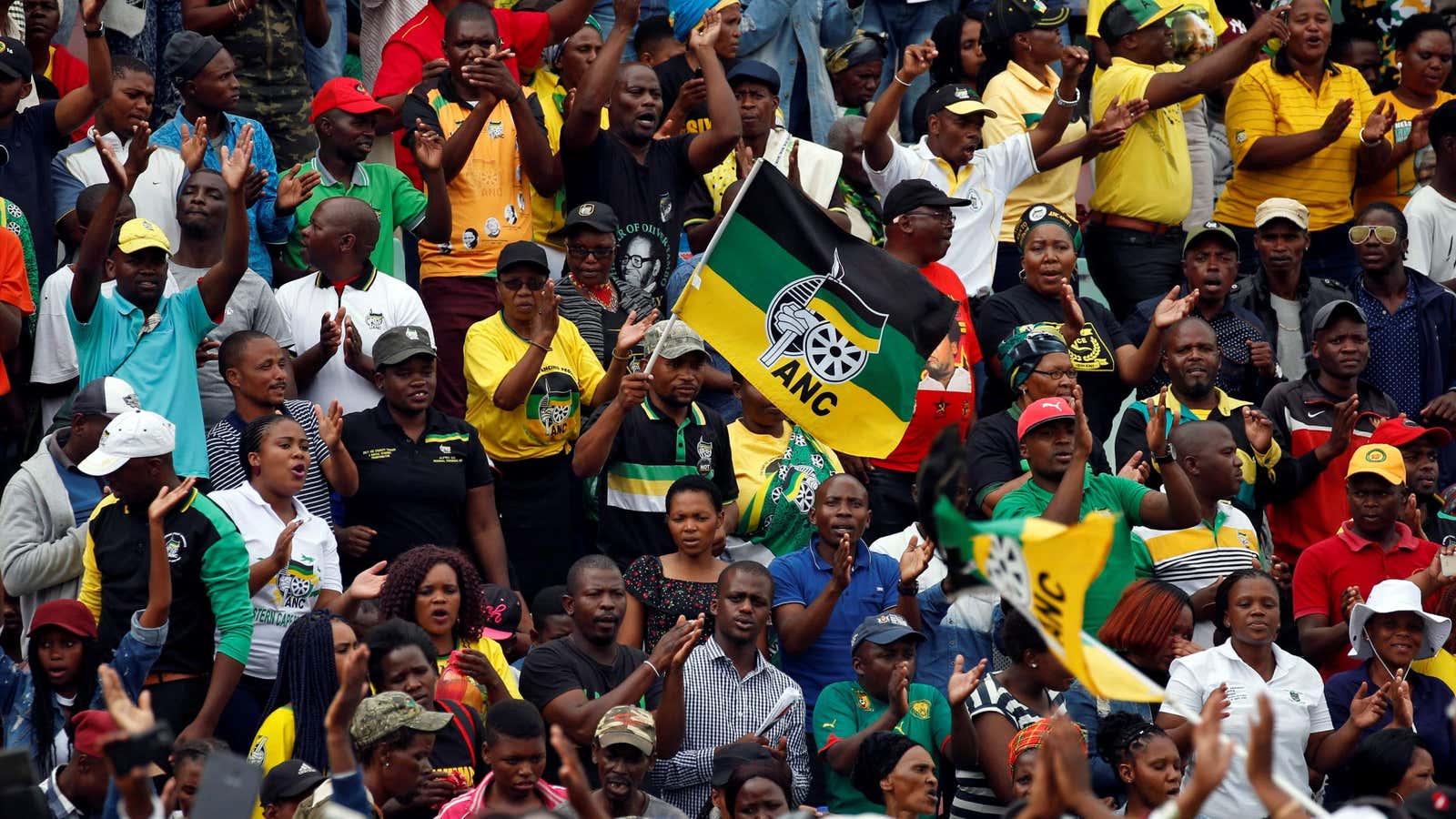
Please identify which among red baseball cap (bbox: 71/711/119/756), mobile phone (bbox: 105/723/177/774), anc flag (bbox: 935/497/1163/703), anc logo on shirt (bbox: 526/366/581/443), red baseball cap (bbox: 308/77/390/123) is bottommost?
anc logo on shirt (bbox: 526/366/581/443)

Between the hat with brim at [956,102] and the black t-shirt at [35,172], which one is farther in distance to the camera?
the hat with brim at [956,102]

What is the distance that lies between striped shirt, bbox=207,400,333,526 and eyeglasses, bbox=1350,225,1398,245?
5.83 m

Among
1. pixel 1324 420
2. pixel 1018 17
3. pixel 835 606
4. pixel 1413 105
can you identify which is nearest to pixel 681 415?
pixel 835 606

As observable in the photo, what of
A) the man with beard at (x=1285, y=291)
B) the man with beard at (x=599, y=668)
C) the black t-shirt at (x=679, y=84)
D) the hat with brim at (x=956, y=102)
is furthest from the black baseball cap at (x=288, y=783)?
the man with beard at (x=1285, y=291)

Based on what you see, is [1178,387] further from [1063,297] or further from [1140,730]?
[1140,730]

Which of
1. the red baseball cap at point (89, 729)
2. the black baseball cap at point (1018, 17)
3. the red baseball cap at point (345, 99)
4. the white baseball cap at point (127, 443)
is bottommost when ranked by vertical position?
the black baseball cap at point (1018, 17)

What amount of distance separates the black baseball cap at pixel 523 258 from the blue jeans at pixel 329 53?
247 centimetres

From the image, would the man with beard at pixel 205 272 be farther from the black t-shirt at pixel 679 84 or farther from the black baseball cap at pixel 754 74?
the black baseball cap at pixel 754 74

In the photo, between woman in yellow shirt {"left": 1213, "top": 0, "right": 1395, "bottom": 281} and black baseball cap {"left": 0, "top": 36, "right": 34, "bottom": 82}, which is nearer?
black baseball cap {"left": 0, "top": 36, "right": 34, "bottom": 82}

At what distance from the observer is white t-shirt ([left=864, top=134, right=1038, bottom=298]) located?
40.9 feet

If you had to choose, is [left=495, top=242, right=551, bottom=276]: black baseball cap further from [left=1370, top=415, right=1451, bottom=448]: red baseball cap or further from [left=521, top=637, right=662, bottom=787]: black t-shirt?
[left=1370, top=415, right=1451, bottom=448]: red baseball cap

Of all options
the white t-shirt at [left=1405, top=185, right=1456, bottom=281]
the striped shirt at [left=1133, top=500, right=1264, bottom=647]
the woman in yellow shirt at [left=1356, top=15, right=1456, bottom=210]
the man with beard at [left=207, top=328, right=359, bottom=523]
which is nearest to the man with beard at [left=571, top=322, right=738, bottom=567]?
the man with beard at [left=207, top=328, right=359, bottom=523]

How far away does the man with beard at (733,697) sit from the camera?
899 centimetres

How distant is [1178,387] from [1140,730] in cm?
290
